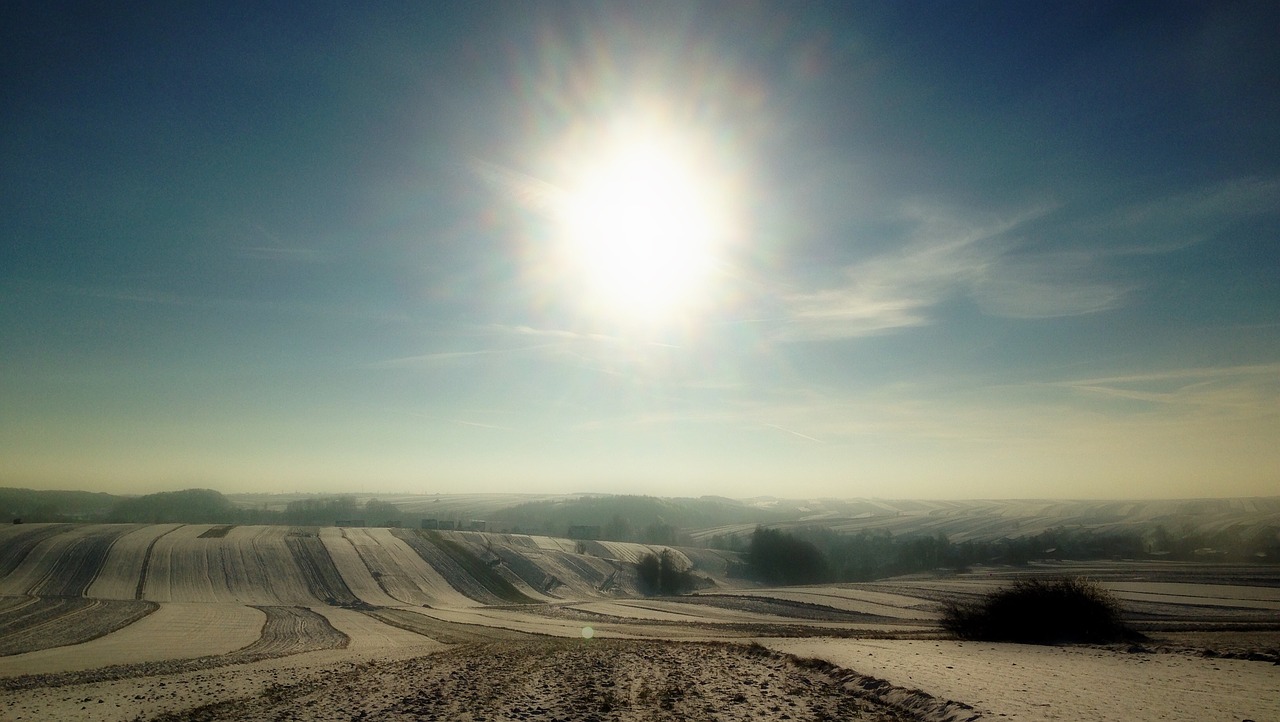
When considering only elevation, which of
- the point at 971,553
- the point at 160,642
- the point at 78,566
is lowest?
the point at 971,553

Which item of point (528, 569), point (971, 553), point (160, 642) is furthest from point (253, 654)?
point (971, 553)

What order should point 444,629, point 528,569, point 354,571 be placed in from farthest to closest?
point 528,569, point 354,571, point 444,629

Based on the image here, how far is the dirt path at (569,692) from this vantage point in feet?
49.7

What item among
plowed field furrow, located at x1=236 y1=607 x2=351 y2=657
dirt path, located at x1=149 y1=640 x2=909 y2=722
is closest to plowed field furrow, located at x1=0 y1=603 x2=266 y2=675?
plowed field furrow, located at x1=236 y1=607 x2=351 y2=657

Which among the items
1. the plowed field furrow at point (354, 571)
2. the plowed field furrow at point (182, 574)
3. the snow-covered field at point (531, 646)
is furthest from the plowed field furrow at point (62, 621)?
the plowed field furrow at point (354, 571)

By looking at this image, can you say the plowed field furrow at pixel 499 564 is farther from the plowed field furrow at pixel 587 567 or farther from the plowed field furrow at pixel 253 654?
the plowed field furrow at pixel 253 654

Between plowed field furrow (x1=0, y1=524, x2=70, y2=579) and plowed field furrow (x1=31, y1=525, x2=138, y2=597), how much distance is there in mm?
3357

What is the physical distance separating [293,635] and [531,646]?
62.9 feet

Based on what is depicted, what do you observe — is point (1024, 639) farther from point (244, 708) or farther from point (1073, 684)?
point (244, 708)

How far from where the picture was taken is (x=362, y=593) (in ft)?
220

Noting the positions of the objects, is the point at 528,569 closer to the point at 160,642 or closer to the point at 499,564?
the point at 499,564

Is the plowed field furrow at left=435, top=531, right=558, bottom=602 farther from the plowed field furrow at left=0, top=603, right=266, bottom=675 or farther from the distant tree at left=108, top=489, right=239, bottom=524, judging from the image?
the distant tree at left=108, top=489, right=239, bottom=524

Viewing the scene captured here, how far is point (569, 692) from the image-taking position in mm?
17219

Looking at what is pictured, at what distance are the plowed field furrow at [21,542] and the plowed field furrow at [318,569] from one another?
26.3 m
